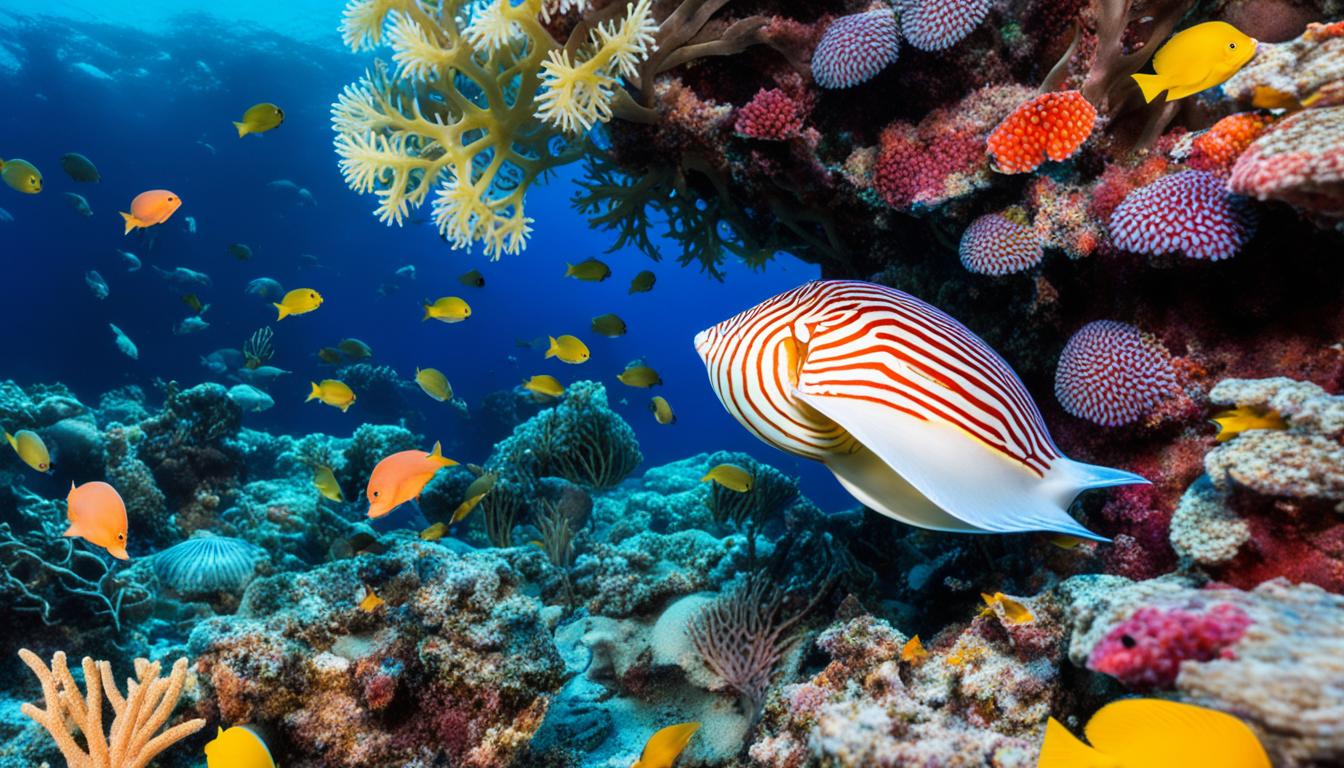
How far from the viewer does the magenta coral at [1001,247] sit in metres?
2.66

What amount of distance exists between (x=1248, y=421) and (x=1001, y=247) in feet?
3.97

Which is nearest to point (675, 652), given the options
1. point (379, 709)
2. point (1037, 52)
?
point (379, 709)

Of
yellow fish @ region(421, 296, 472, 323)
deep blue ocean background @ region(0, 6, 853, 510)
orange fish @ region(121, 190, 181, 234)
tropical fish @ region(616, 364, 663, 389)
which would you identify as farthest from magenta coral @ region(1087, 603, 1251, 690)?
deep blue ocean background @ region(0, 6, 853, 510)

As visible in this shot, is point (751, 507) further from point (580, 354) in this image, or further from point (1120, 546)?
point (1120, 546)

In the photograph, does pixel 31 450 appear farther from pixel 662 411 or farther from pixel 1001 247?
pixel 1001 247

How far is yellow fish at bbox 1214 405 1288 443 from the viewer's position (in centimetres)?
169

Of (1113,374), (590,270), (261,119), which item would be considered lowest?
(1113,374)

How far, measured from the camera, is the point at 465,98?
349 centimetres

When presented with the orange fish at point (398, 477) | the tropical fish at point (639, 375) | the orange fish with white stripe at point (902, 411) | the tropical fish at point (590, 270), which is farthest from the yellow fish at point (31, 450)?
the orange fish with white stripe at point (902, 411)

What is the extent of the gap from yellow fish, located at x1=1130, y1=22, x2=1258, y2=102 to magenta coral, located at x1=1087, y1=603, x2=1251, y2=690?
199cm

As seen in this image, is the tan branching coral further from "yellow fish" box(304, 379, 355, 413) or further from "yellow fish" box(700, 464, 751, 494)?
"yellow fish" box(304, 379, 355, 413)

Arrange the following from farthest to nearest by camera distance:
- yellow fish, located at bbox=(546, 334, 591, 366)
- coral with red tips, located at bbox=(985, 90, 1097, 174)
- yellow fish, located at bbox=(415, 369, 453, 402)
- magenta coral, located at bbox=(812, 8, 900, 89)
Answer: yellow fish, located at bbox=(415, 369, 453, 402), yellow fish, located at bbox=(546, 334, 591, 366), magenta coral, located at bbox=(812, 8, 900, 89), coral with red tips, located at bbox=(985, 90, 1097, 174)

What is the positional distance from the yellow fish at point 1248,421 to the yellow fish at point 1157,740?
1.08m

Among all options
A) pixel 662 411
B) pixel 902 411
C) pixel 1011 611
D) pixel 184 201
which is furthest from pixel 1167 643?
pixel 184 201
